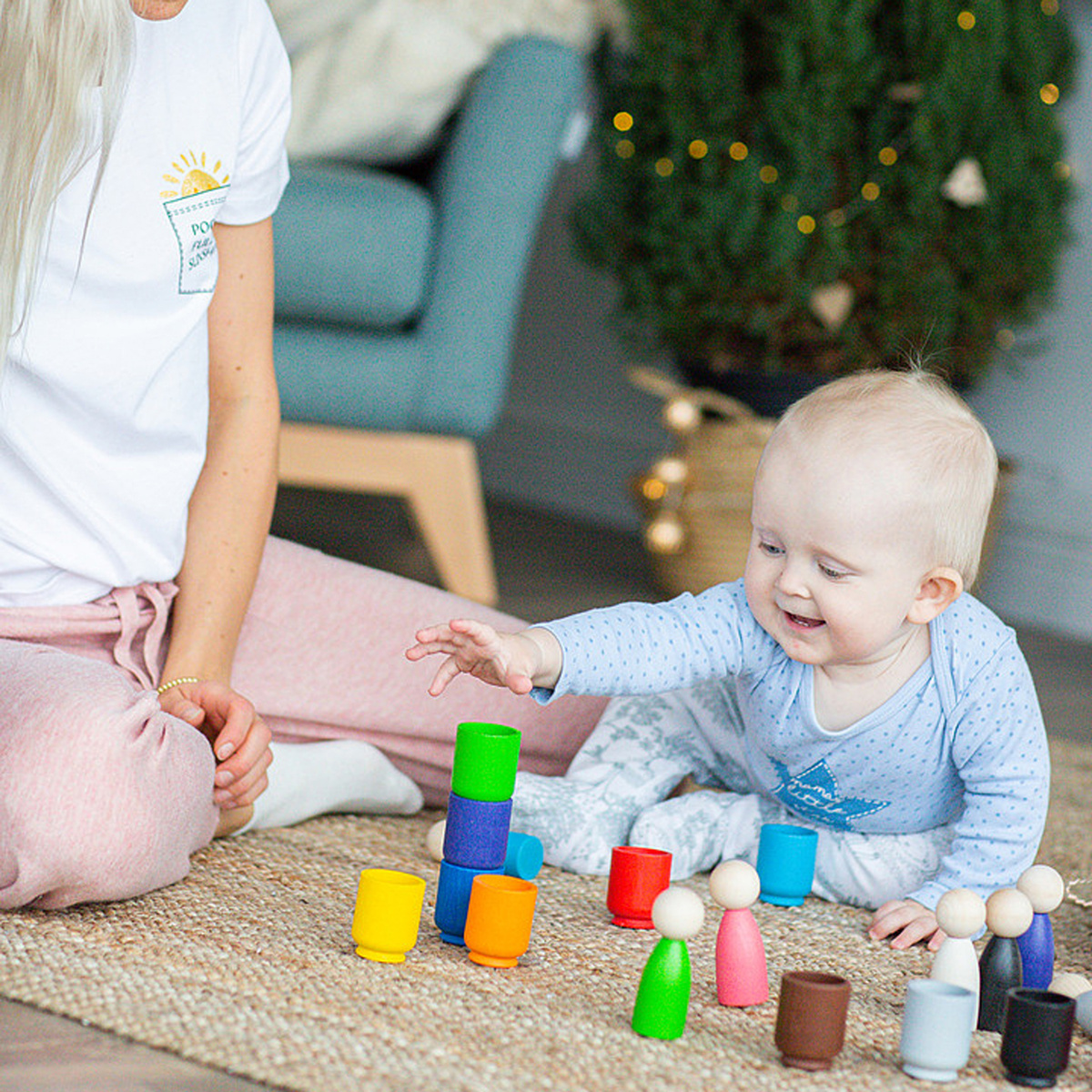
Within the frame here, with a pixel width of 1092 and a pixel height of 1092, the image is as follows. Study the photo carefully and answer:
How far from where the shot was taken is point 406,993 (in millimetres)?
800

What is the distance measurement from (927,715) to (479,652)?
32 centimetres

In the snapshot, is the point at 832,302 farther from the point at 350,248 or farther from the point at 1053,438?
the point at 350,248

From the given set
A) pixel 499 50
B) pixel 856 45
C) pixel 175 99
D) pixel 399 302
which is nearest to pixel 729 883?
pixel 175 99

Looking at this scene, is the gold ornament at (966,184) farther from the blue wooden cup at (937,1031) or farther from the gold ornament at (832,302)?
the blue wooden cup at (937,1031)

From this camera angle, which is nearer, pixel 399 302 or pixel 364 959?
pixel 364 959

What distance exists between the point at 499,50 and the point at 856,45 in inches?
19.4

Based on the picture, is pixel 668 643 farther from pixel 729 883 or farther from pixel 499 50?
pixel 499 50

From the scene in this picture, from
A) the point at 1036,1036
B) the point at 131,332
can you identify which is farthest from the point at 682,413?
the point at 1036,1036

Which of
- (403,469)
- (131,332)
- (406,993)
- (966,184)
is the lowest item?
(406,993)

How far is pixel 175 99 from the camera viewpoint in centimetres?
101

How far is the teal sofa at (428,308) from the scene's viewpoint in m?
1.87

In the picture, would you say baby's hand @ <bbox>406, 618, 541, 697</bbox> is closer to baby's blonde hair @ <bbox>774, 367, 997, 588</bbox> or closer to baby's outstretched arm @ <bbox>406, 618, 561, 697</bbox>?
baby's outstretched arm @ <bbox>406, 618, 561, 697</bbox>

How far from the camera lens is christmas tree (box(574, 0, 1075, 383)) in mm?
2137

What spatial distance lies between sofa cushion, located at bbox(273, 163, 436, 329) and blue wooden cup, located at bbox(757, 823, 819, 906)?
102 cm
